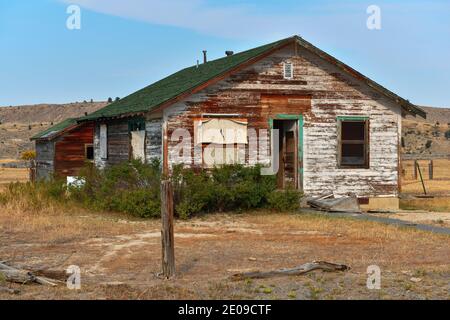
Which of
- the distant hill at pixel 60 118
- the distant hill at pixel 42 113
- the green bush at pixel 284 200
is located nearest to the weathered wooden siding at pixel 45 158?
the green bush at pixel 284 200

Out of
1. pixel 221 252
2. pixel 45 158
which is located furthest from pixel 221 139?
pixel 45 158

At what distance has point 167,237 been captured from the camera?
9.80m

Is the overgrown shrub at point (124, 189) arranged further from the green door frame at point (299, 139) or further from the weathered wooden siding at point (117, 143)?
the green door frame at point (299, 139)

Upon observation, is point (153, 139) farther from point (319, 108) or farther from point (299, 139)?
point (319, 108)

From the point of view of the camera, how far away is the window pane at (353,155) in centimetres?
2114

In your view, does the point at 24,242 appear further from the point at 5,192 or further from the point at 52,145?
the point at 52,145

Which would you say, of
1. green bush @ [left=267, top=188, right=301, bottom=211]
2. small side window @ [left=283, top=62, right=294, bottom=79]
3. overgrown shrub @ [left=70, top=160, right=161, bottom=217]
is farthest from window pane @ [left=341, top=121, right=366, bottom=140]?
overgrown shrub @ [left=70, top=160, right=161, bottom=217]

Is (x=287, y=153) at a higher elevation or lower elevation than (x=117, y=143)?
lower

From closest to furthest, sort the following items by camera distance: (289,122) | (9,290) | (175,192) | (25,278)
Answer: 1. (9,290)
2. (25,278)
3. (175,192)
4. (289,122)

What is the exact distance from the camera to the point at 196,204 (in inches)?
692

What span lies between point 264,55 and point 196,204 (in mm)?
5182

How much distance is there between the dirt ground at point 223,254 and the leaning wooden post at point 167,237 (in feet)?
0.65

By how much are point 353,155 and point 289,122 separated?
2.42 meters
